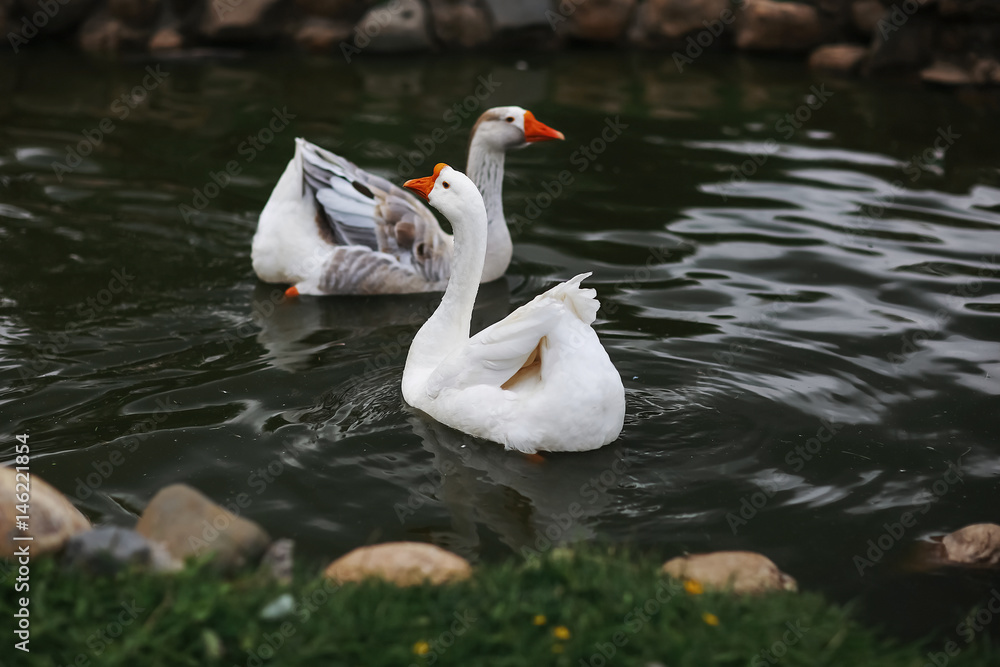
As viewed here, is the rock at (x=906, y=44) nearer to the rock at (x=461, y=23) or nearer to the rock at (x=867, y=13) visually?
the rock at (x=867, y=13)

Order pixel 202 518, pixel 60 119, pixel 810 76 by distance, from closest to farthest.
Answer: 1. pixel 202 518
2. pixel 60 119
3. pixel 810 76

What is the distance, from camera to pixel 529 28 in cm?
1458

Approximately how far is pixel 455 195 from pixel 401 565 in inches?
86.8

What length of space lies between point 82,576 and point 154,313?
10.6 ft

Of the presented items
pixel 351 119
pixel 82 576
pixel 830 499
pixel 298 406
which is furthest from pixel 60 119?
pixel 830 499

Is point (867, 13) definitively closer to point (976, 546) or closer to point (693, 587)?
point (976, 546)

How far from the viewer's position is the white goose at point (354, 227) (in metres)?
7.17

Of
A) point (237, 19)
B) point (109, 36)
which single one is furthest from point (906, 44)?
point (109, 36)

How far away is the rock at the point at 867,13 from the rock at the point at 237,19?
805 centimetres

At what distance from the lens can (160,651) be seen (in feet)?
10.7

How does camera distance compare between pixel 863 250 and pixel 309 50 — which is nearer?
pixel 863 250

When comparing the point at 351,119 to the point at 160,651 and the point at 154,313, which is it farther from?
the point at 160,651

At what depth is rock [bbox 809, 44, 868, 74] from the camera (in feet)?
45.5

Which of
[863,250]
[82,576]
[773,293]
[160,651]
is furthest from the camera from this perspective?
[863,250]
